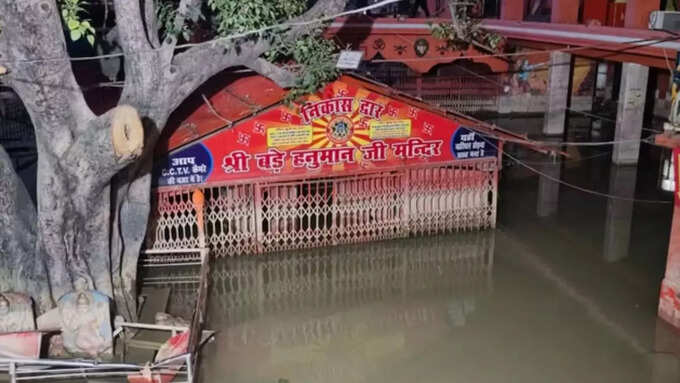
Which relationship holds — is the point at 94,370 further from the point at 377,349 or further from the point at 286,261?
the point at 286,261

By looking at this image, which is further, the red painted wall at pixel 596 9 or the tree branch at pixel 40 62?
the red painted wall at pixel 596 9

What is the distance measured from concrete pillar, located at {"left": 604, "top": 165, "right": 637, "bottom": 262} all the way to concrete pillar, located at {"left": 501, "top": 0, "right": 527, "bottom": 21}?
5.92 metres

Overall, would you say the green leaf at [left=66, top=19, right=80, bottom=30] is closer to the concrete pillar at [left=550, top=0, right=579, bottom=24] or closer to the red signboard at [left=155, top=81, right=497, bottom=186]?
the red signboard at [left=155, top=81, right=497, bottom=186]

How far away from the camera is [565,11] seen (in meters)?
17.7

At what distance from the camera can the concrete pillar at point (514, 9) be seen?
21094 millimetres

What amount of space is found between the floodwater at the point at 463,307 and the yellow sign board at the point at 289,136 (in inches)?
93.6

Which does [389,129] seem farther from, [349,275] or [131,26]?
[131,26]

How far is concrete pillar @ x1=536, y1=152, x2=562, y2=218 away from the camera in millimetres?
16031

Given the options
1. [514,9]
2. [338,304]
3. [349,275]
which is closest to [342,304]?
[338,304]

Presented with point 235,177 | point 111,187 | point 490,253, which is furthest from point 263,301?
point 490,253

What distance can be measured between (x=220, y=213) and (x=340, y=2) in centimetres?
476

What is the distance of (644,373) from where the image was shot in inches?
366

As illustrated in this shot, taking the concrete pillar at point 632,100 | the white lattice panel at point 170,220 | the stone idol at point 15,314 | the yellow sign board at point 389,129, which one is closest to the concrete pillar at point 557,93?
the concrete pillar at point 632,100

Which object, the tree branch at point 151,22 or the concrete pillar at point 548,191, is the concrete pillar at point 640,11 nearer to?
the concrete pillar at point 548,191
